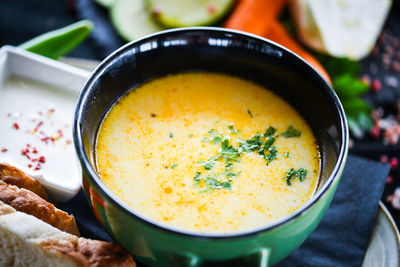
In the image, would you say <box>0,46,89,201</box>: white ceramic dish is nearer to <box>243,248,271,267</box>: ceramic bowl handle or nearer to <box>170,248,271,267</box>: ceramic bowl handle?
<box>170,248,271,267</box>: ceramic bowl handle

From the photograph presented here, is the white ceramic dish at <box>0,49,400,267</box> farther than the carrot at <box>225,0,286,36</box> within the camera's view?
No

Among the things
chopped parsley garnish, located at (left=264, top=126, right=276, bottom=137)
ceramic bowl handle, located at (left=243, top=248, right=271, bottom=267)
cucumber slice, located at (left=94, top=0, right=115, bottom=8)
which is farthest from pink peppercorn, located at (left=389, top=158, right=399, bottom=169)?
cucumber slice, located at (left=94, top=0, right=115, bottom=8)

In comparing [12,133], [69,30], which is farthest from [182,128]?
[69,30]

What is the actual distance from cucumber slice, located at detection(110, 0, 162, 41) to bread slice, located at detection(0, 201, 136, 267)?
1.50m

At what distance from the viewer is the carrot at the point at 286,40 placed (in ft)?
9.19

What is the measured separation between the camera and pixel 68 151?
81.7 inches

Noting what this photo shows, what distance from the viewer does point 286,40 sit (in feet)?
9.37

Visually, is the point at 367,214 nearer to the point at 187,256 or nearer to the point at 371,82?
the point at 187,256

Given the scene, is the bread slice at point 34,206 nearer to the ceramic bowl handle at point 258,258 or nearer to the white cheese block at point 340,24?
the ceramic bowl handle at point 258,258

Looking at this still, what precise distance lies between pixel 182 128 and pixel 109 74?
0.31 meters

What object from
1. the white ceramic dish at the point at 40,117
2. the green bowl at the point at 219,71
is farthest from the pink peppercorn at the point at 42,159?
the green bowl at the point at 219,71

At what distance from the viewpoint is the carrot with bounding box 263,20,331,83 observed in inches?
110

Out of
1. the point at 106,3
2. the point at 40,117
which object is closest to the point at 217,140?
the point at 40,117

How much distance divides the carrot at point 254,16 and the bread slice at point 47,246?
1.67 metres
